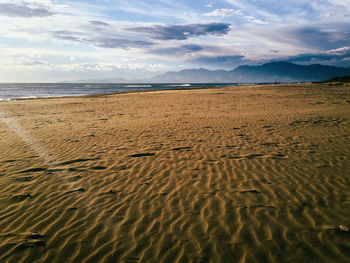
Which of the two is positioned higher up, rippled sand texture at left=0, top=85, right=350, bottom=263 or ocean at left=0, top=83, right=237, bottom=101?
ocean at left=0, top=83, right=237, bottom=101

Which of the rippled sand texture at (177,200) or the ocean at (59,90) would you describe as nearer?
the rippled sand texture at (177,200)

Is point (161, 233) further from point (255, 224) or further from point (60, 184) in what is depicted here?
point (60, 184)

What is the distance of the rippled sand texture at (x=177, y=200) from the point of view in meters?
3.12

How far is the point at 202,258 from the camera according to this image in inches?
116

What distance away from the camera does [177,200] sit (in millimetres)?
4332

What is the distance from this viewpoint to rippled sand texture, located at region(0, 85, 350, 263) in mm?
3125

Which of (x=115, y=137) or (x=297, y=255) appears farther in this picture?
(x=115, y=137)

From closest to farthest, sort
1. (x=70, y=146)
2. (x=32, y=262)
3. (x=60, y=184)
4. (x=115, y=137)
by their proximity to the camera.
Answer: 1. (x=32, y=262)
2. (x=60, y=184)
3. (x=70, y=146)
4. (x=115, y=137)

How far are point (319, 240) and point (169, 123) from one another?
354 inches

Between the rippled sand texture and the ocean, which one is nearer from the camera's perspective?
the rippled sand texture

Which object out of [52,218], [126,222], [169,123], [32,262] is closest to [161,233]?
[126,222]

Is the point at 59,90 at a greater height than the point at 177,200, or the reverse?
the point at 59,90

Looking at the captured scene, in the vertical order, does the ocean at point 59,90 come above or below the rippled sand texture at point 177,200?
above

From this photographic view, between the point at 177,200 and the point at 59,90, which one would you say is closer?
the point at 177,200
